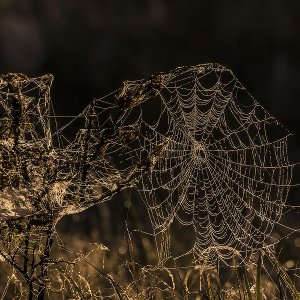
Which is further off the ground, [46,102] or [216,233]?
[46,102]

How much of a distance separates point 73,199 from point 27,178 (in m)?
0.20

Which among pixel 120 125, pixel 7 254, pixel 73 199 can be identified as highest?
pixel 120 125

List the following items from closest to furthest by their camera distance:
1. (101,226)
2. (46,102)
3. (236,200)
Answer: (46,102), (101,226), (236,200)

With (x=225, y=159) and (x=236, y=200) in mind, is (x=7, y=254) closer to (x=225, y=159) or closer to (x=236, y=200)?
(x=225, y=159)

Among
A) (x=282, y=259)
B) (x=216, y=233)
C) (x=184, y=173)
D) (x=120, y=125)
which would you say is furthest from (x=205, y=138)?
(x=120, y=125)

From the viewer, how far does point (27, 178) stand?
8.63ft

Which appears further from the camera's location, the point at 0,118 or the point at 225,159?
the point at 225,159

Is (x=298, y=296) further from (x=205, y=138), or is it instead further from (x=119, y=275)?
(x=205, y=138)

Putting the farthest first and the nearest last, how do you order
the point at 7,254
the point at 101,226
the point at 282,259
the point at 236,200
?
the point at 236,200
the point at 101,226
the point at 282,259
the point at 7,254

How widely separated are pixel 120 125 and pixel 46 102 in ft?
1.14

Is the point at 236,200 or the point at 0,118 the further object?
the point at 236,200

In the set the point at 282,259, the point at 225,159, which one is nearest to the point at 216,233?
the point at 225,159

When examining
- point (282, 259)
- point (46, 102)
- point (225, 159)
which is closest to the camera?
point (46, 102)

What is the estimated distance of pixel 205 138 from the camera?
542cm
